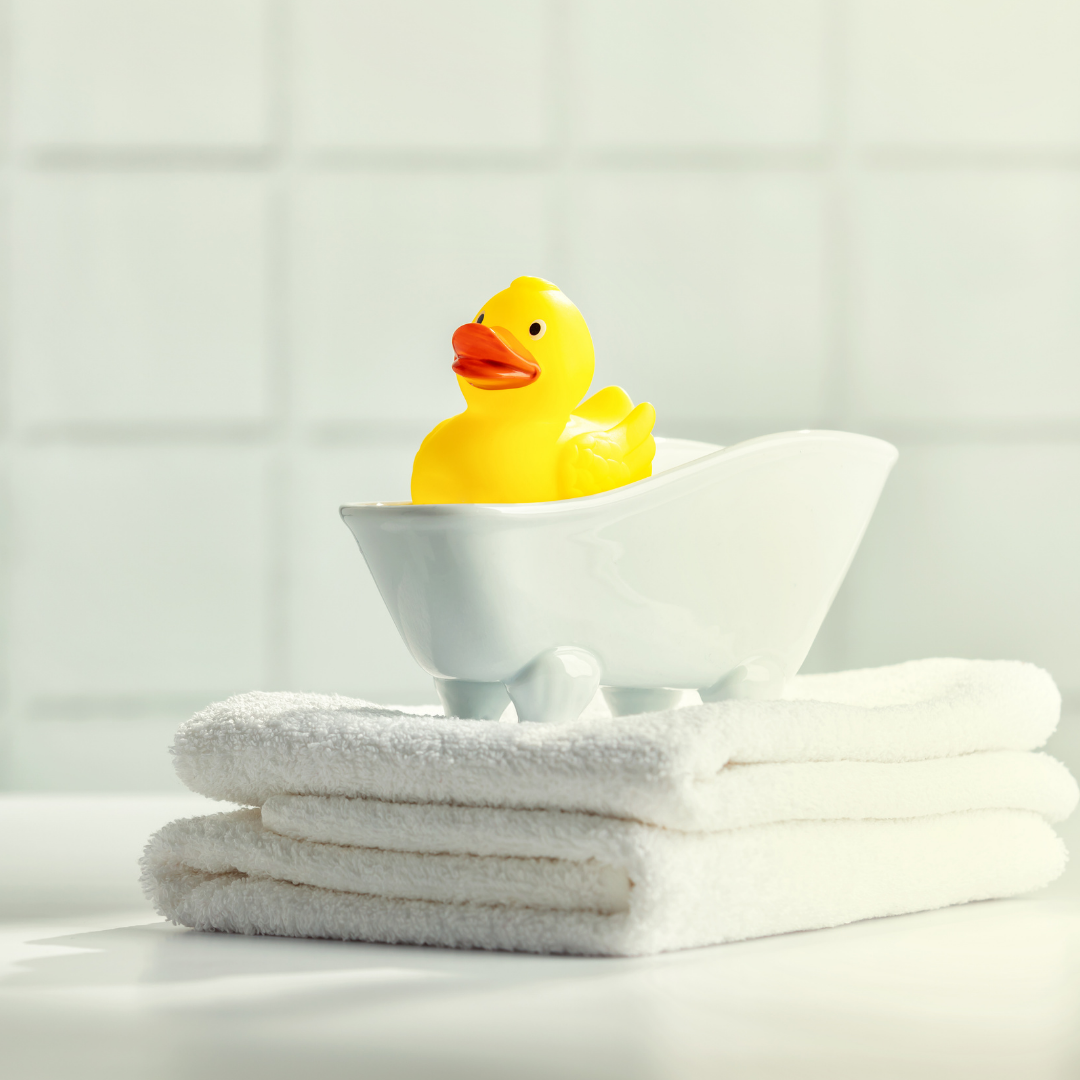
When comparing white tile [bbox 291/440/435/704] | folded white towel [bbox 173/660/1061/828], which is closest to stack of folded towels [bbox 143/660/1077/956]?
folded white towel [bbox 173/660/1061/828]

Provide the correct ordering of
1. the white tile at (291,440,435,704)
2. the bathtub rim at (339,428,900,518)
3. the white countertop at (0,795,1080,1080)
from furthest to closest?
1. the white tile at (291,440,435,704)
2. the bathtub rim at (339,428,900,518)
3. the white countertop at (0,795,1080,1080)

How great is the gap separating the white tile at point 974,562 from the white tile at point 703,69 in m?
0.27

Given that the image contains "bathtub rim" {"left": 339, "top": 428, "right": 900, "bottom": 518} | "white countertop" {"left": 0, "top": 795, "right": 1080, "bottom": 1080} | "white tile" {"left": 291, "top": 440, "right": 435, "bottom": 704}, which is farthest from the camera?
"white tile" {"left": 291, "top": 440, "right": 435, "bottom": 704}

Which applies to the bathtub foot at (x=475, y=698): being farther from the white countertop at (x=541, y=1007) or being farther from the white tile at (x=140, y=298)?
the white tile at (x=140, y=298)

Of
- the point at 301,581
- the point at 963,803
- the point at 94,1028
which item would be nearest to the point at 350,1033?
the point at 94,1028

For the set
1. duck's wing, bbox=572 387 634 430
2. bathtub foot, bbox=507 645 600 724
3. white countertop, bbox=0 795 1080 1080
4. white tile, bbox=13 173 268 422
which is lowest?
white countertop, bbox=0 795 1080 1080

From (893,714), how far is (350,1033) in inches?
10.4

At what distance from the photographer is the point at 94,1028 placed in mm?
337

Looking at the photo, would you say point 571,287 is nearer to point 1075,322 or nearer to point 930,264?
point 930,264

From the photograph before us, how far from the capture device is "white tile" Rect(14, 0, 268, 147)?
0.95 m

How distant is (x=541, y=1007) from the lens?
1.15ft

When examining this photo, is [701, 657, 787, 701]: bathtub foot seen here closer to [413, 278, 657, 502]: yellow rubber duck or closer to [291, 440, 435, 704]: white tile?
[413, 278, 657, 502]: yellow rubber duck

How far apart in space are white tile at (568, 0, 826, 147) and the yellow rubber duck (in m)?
0.46

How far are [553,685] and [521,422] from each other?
0.11 meters
